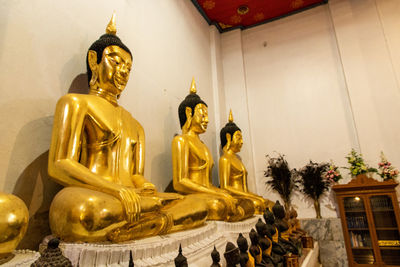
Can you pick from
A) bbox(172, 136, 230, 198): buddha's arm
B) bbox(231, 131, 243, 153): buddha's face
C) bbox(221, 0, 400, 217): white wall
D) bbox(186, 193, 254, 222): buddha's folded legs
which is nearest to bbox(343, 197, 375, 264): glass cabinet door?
bbox(221, 0, 400, 217): white wall

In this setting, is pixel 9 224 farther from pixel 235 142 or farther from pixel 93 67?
pixel 235 142

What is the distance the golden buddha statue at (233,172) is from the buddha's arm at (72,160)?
2152 mm

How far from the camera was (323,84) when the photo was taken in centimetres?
464

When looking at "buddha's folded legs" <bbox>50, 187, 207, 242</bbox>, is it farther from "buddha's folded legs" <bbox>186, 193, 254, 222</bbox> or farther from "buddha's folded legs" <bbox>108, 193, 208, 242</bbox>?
"buddha's folded legs" <bbox>186, 193, 254, 222</bbox>

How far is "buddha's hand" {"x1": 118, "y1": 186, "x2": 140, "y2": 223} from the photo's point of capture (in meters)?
1.37

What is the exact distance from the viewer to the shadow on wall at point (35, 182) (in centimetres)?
Result: 166

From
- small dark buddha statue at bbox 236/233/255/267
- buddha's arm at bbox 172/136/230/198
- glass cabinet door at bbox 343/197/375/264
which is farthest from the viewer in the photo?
glass cabinet door at bbox 343/197/375/264

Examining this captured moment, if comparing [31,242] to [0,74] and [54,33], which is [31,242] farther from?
[54,33]

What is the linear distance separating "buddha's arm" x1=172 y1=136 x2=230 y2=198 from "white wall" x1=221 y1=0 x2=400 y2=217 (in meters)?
2.21

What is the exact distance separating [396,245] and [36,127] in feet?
13.8

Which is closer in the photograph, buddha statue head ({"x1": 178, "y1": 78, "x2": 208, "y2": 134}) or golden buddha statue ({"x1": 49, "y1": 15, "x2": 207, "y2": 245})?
golden buddha statue ({"x1": 49, "y1": 15, "x2": 207, "y2": 245})

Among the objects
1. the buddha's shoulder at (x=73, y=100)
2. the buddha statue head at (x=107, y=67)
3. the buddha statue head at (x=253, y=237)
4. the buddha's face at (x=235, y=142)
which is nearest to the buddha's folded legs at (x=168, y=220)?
the buddha statue head at (x=253, y=237)

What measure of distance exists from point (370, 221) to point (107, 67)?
371 cm

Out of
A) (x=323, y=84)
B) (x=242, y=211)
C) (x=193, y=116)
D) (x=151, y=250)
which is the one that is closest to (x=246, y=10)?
(x=323, y=84)
